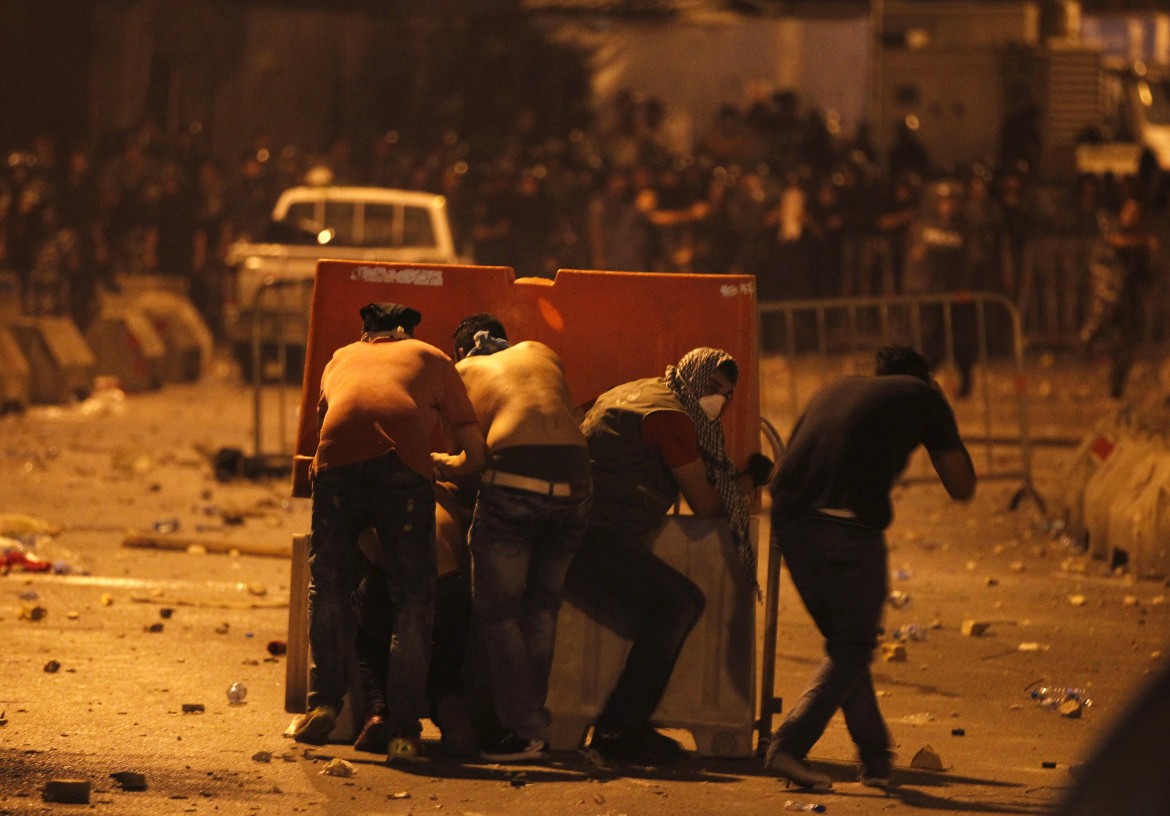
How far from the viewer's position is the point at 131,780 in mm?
6730

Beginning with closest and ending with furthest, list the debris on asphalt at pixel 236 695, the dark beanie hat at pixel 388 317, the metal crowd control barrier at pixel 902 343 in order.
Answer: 1. the dark beanie hat at pixel 388 317
2. the debris on asphalt at pixel 236 695
3. the metal crowd control barrier at pixel 902 343

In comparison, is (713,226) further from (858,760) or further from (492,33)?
(858,760)

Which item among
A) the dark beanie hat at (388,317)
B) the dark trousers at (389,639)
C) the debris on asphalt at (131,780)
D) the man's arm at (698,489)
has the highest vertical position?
the dark beanie hat at (388,317)

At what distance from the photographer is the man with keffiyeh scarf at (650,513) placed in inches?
290

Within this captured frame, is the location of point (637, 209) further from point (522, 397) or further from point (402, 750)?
point (402, 750)

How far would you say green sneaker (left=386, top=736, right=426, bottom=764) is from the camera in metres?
7.23

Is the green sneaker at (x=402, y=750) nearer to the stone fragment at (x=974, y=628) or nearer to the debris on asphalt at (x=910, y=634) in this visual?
the debris on asphalt at (x=910, y=634)

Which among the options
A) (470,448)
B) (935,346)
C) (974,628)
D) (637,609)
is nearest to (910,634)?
(974,628)

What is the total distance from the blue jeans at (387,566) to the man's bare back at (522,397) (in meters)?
0.34

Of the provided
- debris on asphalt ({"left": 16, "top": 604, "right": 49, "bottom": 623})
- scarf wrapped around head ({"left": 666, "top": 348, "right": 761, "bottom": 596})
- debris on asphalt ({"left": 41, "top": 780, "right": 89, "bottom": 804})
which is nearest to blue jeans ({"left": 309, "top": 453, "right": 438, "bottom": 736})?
scarf wrapped around head ({"left": 666, "top": 348, "right": 761, "bottom": 596})

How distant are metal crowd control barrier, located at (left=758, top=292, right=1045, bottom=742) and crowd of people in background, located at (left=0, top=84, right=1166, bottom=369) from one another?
30.2 inches

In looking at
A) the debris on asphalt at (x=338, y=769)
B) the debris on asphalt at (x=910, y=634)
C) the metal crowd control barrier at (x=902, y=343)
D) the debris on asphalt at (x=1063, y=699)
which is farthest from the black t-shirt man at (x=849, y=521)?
the debris on asphalt at (x=910, y=634)

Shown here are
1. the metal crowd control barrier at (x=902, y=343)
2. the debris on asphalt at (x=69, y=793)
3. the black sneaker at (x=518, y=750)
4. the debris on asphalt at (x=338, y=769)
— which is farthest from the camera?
the metal crowd control barrier at (x=902, y=343)

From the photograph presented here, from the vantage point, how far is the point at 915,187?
23906mm
